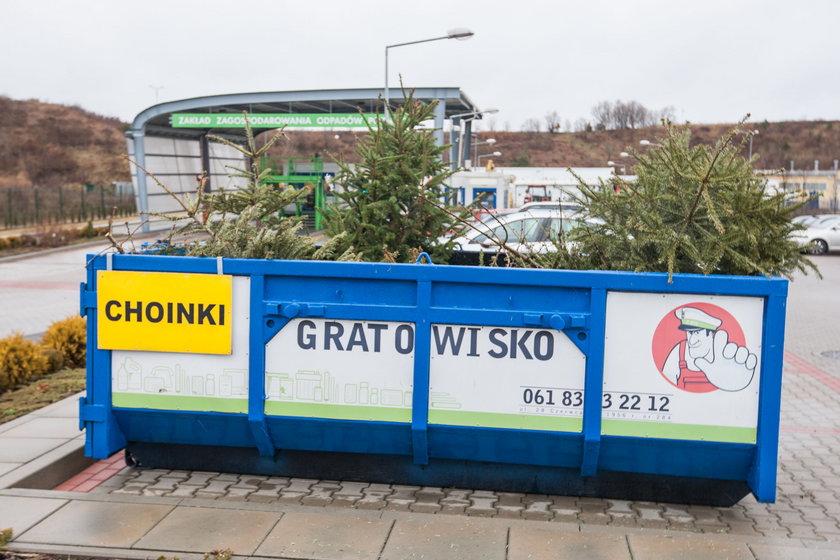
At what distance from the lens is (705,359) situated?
14.7 feet

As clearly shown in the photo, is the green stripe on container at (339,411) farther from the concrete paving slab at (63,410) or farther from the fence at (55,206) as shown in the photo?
the fence at (55,206)

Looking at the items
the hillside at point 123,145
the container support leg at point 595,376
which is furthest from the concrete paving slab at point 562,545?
the hillside at point 123,145

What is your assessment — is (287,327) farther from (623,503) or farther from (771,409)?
(771,409)

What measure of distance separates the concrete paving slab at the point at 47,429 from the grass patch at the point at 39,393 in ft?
1.03

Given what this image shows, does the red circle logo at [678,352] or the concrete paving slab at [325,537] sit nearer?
the concrete paving slab at [325,537]

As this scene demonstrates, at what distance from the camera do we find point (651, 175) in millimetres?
5098

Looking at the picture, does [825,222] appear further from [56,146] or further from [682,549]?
[56,146]

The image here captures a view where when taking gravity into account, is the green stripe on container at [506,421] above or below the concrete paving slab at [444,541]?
above

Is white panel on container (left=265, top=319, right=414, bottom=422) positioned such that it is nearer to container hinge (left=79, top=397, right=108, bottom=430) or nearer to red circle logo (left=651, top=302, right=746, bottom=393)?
container hinge (left=79, top=397, right=108, bottom=430)

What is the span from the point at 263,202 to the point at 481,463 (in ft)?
7.64

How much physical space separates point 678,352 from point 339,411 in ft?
6.36

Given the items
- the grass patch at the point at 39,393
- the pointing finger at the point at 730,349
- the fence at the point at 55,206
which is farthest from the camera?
the fence at the point at 55,206

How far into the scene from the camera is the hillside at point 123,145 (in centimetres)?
8100

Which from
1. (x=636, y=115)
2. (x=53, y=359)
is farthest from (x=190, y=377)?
(x=636, y=115)
